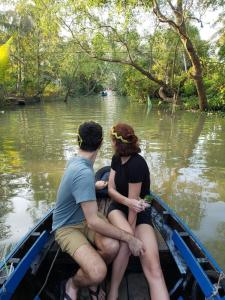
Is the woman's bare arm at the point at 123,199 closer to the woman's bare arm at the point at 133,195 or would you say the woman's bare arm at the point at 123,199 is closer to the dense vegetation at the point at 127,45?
the woman's bare arm at the point at 133,195

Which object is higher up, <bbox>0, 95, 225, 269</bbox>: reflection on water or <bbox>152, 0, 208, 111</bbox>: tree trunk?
<bbox>152, 0, 208, 111</bbox>: tree trunk

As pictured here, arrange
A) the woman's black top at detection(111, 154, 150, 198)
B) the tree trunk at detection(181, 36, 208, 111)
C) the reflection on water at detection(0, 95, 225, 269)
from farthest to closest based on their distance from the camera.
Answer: the tree trunk at detection(181, 36, 208, 111)
the reflection on water at detection(0, 95, 225, 269)
the woman's black top at detection(111, 154, 150, 198)

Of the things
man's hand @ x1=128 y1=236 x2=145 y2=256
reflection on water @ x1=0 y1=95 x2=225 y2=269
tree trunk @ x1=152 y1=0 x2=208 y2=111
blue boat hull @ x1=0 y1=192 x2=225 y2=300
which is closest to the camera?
blue boat hull @ x1=0 y1=192 x2=225 y2=300

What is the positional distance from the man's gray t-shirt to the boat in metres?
0.34

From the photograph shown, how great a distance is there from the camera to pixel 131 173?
3201mm

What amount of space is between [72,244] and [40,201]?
355 centimetres

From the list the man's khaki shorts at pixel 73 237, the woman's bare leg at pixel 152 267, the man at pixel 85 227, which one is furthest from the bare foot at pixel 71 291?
the woman's bare leg at pixel 152 267

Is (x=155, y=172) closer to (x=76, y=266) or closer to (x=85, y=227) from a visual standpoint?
(x=76, y=266)

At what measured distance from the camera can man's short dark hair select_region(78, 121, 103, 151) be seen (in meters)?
2.88

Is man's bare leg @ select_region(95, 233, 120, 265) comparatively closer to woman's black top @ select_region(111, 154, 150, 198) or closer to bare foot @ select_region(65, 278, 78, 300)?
bare foot @ select_region(65, 278, 78, 300)

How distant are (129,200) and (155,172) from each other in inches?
190

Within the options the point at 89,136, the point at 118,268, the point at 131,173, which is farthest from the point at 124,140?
the point at 118,268

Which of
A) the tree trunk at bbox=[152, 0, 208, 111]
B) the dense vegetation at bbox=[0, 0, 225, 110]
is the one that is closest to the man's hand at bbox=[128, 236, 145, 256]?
the dense vegetation at bbox=[0, 0, 225, 110]

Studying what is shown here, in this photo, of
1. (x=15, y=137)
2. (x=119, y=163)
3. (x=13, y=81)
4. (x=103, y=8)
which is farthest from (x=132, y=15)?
(x=13, y=81)
